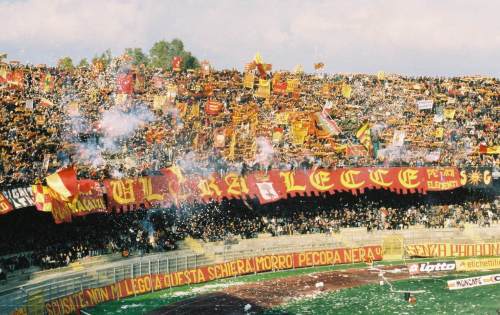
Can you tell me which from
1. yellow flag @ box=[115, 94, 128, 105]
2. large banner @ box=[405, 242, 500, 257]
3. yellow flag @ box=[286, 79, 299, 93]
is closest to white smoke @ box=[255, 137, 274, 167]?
yellow flag @ box=[286, 79, 299, 93]

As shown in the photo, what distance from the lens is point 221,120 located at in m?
56.4

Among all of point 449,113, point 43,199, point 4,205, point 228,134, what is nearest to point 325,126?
point 228,134

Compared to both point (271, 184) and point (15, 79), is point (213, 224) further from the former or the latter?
point (15, 79)

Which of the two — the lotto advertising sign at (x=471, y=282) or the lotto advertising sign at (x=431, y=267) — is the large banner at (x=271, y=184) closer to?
the lotto advertising sign at (x=431, y=267)

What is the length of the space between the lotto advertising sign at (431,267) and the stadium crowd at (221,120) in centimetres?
1267

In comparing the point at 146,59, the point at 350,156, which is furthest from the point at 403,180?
the point at 146,59

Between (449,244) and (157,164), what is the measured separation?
25.0 m

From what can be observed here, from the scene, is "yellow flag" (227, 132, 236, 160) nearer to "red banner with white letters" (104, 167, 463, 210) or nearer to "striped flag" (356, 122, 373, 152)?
"red banner with white letters" (104, 167, 463, 210)

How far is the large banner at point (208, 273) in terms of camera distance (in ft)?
121

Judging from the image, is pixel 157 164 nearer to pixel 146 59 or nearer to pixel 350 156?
pixel 350 156

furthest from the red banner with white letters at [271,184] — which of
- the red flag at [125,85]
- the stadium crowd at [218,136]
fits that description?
the red flag at [125,85]

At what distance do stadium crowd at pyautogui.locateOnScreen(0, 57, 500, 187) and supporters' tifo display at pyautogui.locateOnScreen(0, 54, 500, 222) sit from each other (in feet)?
0.39

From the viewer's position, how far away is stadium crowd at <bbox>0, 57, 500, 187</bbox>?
44531 millimetres

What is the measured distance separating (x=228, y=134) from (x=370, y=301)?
2053 cm
